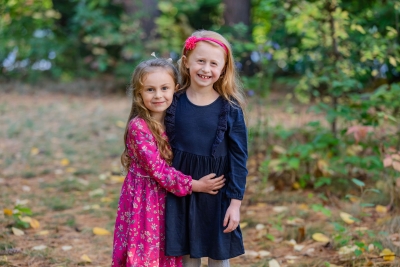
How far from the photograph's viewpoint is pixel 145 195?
225 centimetres

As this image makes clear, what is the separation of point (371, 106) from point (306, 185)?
897 millimetres

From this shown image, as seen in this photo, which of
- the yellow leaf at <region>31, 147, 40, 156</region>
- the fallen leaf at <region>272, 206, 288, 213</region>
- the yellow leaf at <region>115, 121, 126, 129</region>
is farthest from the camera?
the yellow leaf at <region>115, 121, 126, 129</region>

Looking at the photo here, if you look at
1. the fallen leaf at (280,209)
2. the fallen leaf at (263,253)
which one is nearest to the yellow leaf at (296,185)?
the fallen leaf at (280,209)

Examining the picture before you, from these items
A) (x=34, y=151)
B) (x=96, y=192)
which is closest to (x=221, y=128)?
(x=96, y=192)

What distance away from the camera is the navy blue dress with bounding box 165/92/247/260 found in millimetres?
2248

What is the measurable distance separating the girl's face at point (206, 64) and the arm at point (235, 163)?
181mm

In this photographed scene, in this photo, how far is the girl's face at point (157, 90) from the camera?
225 centimetres

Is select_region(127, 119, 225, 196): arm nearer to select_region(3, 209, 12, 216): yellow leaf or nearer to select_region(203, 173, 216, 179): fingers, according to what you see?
select_region(203, 173, 216, 179): fingers

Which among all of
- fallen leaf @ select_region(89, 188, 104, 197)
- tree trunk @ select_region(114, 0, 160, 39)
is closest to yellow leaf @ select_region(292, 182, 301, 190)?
Result: fallen leaf @ select_region(89, 188, 104, 197)

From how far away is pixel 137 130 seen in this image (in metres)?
2.23

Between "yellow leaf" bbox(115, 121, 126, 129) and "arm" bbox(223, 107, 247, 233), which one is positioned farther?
"yellow leaf" bbox(115, 121, 126, 129)

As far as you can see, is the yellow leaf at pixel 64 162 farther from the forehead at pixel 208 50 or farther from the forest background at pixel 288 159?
the forehead at pixel 208 50

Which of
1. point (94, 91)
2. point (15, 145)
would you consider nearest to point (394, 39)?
point (15, 145)

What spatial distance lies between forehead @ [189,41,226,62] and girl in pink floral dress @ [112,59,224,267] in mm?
166
